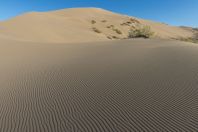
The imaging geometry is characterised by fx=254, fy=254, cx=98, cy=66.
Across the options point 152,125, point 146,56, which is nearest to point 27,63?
point 146,56

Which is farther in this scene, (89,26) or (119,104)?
(89,26)

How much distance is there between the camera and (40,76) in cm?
804

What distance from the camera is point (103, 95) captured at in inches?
233

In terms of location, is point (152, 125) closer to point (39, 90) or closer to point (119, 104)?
point (119, 104)

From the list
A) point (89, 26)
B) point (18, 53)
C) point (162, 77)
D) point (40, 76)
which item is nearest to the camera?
point (162, 77)

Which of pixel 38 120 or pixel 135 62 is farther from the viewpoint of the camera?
pixel 135 62

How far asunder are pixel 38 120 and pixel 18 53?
8276mm

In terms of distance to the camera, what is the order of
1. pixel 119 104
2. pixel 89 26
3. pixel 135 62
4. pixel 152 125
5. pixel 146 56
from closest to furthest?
pixel 152 125 → pixel 119 104 → pixel 135 62 → pixel 146 56 → pixel 89 26

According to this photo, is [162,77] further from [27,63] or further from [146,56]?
[27,63]

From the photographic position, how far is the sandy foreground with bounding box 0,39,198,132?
4559mm

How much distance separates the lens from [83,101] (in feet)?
18.5

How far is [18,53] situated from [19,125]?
833cm

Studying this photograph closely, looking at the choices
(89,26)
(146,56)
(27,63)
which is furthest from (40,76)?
(89,26)

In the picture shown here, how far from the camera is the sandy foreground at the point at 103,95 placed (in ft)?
15.0
